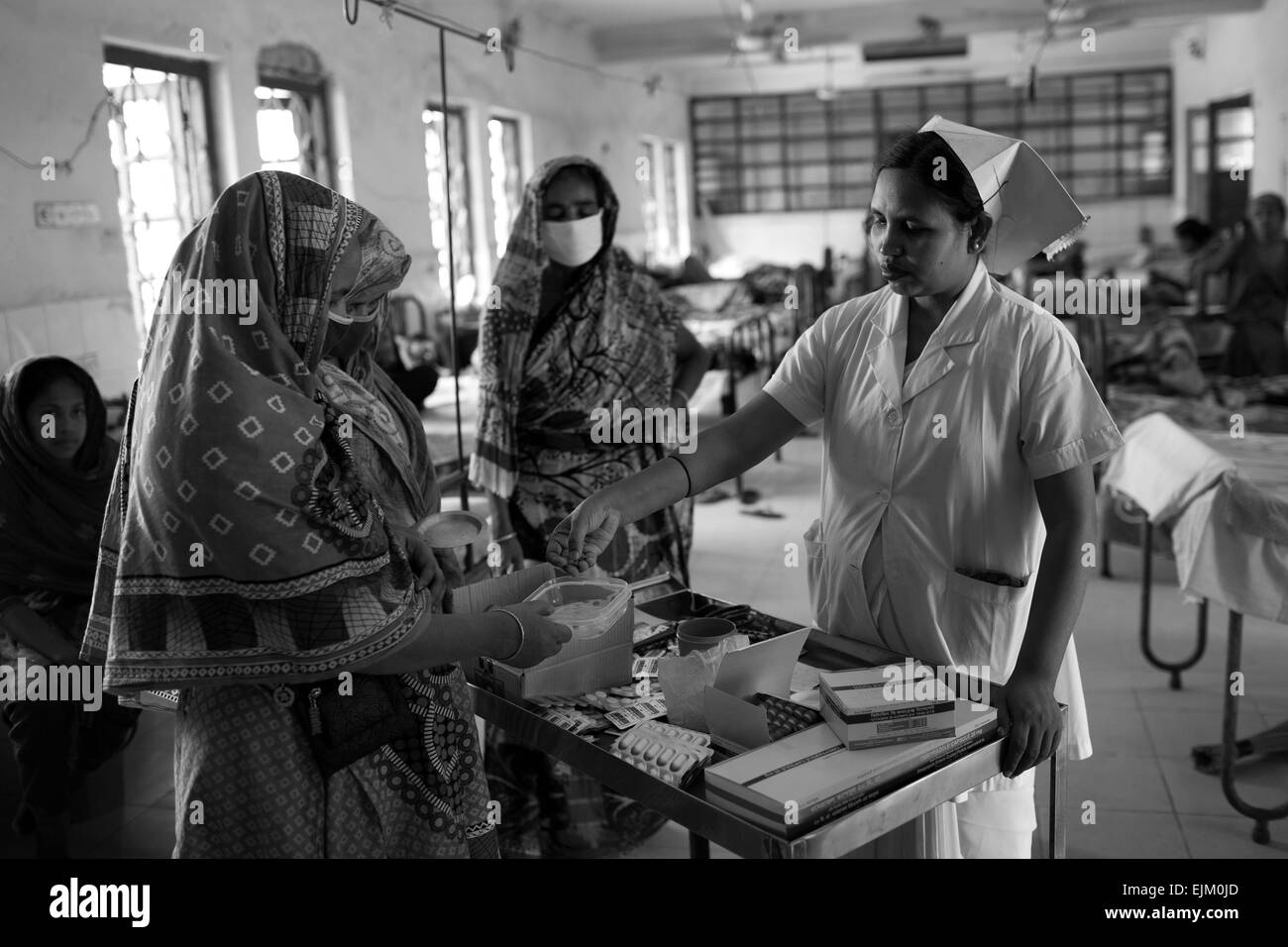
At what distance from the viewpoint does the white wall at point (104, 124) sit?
15.7 ft

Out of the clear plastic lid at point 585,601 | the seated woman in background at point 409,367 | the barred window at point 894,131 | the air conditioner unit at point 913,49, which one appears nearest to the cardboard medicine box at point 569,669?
the clear plastic lid at point 585,601

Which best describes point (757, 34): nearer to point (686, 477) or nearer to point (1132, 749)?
point (1132, 749)

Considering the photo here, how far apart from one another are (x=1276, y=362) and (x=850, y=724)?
6039mm

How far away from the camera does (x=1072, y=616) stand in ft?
5.32

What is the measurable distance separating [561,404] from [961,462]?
1341mm

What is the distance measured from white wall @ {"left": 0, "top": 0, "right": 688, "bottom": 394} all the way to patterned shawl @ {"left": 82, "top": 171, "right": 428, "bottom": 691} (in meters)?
3.87

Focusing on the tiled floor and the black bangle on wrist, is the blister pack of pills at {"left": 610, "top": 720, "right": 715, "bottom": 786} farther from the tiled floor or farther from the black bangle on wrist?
the tiled floor

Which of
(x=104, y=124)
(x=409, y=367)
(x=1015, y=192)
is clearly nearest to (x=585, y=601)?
(x=1015, y=192)

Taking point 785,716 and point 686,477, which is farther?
point 686,477

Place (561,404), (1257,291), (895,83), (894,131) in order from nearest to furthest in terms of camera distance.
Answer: (561,404) → (1257,291) → (894,131) → (895,83)

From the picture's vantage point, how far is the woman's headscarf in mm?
2844

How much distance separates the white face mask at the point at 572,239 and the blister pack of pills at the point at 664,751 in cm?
170

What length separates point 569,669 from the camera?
1.65 metres

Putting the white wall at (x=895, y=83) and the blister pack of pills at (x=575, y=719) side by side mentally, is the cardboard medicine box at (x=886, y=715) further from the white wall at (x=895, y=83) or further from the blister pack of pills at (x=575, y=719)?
the white wall at (x=895, y=83)
